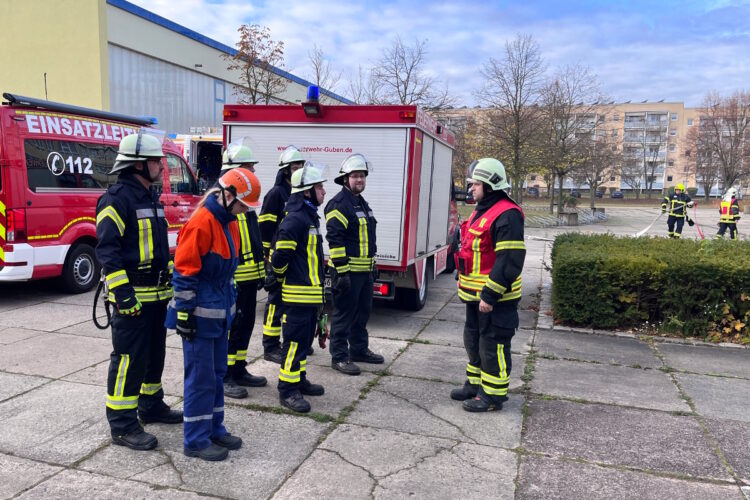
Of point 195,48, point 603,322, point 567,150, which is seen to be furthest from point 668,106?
point 603,322

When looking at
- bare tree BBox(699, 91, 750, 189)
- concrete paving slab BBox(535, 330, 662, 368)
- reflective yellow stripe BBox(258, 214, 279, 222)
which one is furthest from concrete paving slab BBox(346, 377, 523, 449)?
bare tree BBox(699, 91, 750, 189)

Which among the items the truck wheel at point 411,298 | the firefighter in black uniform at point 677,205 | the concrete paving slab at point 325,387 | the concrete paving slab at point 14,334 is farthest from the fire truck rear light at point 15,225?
the firefighter in black uniform at point 677,205

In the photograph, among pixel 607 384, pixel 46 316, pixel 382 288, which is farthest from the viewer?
pixel 46 316

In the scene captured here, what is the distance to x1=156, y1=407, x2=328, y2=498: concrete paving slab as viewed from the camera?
10.8 ft

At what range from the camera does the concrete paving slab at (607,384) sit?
485 centimetres

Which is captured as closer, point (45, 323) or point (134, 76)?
point (45, 323)

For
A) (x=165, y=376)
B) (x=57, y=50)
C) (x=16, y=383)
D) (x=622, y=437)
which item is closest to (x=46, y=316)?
(x=16, y=383)

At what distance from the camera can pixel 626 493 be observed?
3.35 metres

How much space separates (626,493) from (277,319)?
332 cm

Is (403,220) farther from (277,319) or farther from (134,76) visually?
(134,76)

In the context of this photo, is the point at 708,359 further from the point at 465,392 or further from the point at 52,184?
the point at 52,184

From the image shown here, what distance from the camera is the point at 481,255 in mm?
4500

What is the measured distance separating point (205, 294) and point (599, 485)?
2.70 metres

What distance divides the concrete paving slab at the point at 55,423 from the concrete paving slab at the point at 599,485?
9.35 ft
